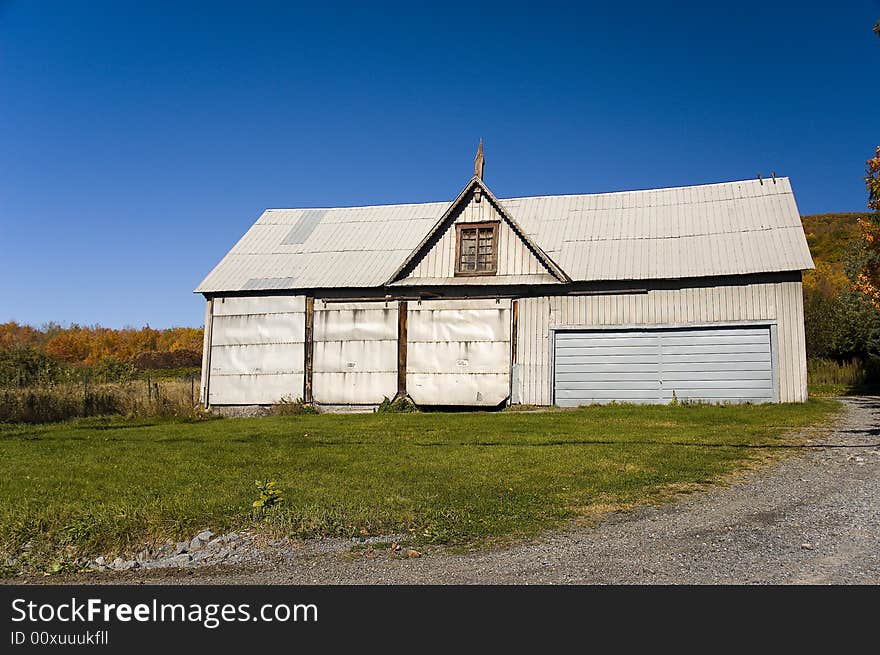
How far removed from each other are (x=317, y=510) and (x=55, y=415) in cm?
1785

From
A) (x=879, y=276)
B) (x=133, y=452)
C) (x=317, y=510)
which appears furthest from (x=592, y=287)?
(x=317, y=510)

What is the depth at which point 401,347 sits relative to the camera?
25.4 meters

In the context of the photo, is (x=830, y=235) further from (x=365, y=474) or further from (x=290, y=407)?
(x=365, y=474)

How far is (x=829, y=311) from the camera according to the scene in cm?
4016

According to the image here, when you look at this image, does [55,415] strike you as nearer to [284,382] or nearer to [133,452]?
[284,382]

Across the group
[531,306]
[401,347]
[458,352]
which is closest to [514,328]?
[531,306]

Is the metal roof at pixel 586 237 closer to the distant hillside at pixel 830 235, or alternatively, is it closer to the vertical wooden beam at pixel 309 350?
the vertical wooden beam at pixel 309 350

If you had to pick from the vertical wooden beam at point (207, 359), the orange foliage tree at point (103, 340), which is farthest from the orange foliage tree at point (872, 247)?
the orange foliage tree at point (103, 340)

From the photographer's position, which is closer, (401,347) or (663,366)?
(663,366)

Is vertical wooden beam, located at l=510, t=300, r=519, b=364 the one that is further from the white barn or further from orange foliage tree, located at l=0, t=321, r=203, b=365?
orange foliage tree, located at l=0, t=321, r=203, b=365

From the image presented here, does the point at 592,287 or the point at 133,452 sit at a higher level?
the point at 592,287

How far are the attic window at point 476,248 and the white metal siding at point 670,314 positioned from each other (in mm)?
1788

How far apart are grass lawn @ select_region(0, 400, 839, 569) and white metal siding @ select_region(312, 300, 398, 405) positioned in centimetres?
566

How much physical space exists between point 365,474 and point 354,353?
14455 millimetres
